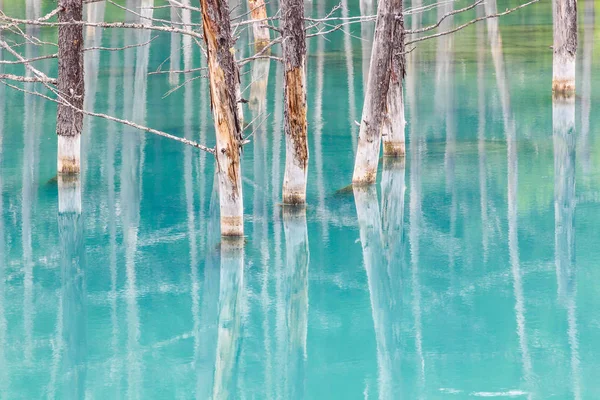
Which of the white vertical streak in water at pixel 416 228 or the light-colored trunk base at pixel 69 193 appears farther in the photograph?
the light-colored trunk base at pixel 69 193

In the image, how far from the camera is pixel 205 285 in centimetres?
1061

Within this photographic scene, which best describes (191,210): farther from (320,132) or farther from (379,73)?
(320,132)

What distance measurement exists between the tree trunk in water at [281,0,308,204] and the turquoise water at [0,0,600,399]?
0.92m

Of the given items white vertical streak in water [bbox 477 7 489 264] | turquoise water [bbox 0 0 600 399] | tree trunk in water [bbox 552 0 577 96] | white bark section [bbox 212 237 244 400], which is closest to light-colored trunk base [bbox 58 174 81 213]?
turquoise water [bbox 0 0 600 399]

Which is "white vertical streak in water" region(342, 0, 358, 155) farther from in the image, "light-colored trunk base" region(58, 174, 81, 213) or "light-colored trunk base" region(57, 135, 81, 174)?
"light-colored trunk base" region(58, 174, 81, 213)

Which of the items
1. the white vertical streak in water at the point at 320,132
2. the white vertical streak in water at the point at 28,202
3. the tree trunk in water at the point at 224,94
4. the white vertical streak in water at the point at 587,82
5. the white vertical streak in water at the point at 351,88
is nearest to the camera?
the white vertical streak in water at the point at 28,202

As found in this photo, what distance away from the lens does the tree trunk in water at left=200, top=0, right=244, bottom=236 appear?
33.6ft

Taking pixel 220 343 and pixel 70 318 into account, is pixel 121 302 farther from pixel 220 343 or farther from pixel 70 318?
pixel 220 343

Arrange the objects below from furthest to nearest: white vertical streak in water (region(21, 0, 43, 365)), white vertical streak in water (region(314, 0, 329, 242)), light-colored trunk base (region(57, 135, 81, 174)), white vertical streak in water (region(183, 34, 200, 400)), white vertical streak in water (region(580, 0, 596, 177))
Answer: white vertical streak in water (region(580, 0, 596, 177)) → light-colored trunk base (region(57, 135, 81, 174)) → white vertical streak in water (region(314, 0, 329, 242)) → white vertical streak in water (region(183, 34, 200, 400)) → white vertical streak in water (region(21, 0, 43, 365))

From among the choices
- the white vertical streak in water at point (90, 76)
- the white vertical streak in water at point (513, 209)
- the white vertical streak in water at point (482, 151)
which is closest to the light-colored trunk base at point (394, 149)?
the white vertical streak in water at point (482, 151)

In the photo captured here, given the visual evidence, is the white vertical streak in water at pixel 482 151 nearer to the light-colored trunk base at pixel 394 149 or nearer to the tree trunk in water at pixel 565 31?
the light-colored trunk base at pixel 394 149

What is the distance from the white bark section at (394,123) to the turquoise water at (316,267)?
46cm

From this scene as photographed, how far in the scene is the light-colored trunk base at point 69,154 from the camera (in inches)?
552

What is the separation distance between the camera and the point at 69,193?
14.6 m
